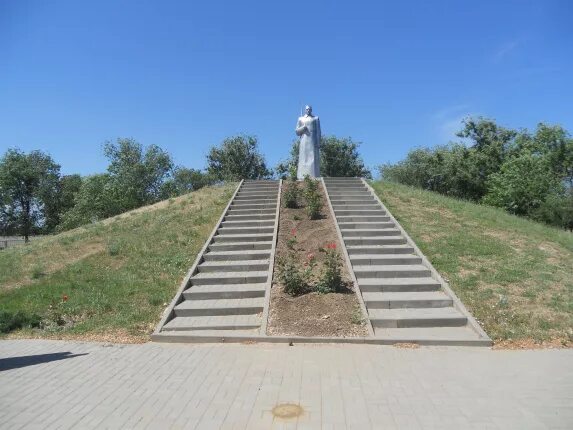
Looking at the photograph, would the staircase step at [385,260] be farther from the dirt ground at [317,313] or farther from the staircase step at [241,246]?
the staircase step at [241,246]

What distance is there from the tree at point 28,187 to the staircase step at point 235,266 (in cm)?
4244

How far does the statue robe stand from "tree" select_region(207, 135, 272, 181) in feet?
77.8

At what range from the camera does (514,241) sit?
1138 centimetres

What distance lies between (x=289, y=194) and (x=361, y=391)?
9954 mm

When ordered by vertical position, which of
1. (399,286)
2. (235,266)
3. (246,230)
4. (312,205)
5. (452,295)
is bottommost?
(452,295)

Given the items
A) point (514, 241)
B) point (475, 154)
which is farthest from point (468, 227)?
point (475, 154)

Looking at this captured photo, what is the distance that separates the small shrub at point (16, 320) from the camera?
761 centimetres

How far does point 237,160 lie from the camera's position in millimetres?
42312

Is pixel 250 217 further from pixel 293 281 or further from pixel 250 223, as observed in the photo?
pixel 293 281

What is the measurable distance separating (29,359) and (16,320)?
6.32 ft

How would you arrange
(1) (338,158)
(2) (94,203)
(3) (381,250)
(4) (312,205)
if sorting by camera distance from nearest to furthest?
(3) (381,250) → (4) (312,205) → (2) (94,203) → (1) (338,158)

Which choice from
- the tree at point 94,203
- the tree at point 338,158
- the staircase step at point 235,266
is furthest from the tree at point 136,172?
the staircase step at point 235,266

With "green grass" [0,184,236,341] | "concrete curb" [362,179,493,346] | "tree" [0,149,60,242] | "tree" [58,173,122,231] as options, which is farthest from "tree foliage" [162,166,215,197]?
"concrete curb" [362,179,493,346]

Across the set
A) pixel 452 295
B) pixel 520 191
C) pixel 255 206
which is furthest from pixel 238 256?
pixel 520 191
